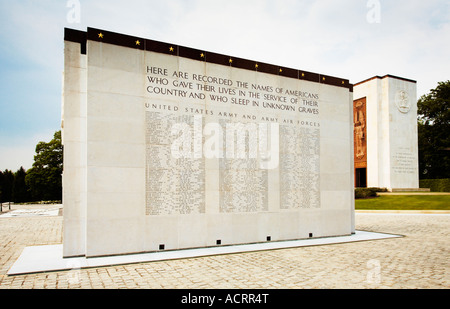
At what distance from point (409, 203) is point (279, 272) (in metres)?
26.2

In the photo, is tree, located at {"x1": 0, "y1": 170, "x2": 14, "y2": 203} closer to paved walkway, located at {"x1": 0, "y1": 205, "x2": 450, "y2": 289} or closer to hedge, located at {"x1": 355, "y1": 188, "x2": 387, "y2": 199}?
paved walkway, located at {"x1": 0, "y1": 205, "x2": 450, "y2": 289}

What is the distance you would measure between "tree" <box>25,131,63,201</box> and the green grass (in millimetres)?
46454

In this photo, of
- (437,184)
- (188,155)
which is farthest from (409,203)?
(188,155)

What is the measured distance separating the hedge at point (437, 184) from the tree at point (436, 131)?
12.8 meters

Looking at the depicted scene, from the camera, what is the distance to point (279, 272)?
7555 millimetres

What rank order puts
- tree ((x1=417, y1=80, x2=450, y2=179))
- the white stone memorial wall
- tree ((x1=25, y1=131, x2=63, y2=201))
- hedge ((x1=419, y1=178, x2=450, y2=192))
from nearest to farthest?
Answer: the white stone memorial wall, hedge ((x1=419, y1=178, x2=450, y2=192)), tree ((x1=25, y1=131, x2=63, y2=201)), tree ((x1=417, y1=80, x2=450, y2=179))

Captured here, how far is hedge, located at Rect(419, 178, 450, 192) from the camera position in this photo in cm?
3981

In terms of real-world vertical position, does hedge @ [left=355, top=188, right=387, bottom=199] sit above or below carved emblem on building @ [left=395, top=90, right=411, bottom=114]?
below

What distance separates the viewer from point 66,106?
31.3ft

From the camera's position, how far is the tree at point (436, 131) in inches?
2057

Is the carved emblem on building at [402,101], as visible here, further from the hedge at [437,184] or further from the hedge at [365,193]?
the hedge at [365,193]

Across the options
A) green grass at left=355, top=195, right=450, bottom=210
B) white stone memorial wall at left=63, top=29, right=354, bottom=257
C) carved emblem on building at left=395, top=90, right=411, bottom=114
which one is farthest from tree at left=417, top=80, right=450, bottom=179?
white stone memorial wall at left=63, top=29, right=354, bottom=257
